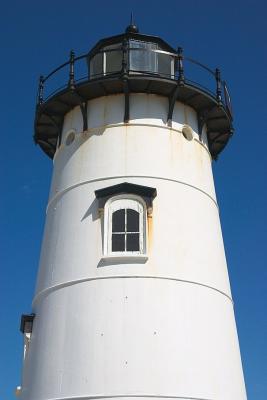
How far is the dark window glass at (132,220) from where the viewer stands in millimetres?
11874

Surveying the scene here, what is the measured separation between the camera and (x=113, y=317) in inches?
427

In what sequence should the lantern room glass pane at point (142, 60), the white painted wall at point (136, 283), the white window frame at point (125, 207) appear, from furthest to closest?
the lantern room glass pane at point (142, 60)
the white window frame at point (125, 207)
the white painted wall at point (136, 283)

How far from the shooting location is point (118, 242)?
38.4 feet

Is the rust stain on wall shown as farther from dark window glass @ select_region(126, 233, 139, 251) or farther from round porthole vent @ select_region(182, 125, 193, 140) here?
round porthole vent @ select_region(182, 125, 193, 140)

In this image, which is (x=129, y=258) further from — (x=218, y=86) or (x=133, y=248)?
(x=218, y=86)

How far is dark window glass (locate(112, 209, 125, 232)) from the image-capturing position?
1186cm

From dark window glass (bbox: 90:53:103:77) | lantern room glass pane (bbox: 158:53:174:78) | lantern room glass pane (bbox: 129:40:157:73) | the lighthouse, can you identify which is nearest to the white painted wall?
the lighthouse

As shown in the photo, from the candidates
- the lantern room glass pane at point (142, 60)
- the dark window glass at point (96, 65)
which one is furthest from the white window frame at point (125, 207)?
the dark window glass at point (96, 65)

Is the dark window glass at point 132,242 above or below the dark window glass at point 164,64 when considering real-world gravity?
below

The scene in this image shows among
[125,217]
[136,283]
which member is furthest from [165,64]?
[136,283]

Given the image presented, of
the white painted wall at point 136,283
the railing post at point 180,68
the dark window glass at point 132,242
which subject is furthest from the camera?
the railing post at point 180,68

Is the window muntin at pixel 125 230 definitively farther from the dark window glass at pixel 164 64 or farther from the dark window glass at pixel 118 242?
the dark window glass at pixel 164 64

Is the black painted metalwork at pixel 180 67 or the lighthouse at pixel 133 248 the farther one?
the black painted metalwork at pixel 180 67

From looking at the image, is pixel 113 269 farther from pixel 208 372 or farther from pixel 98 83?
pixel 98 83
